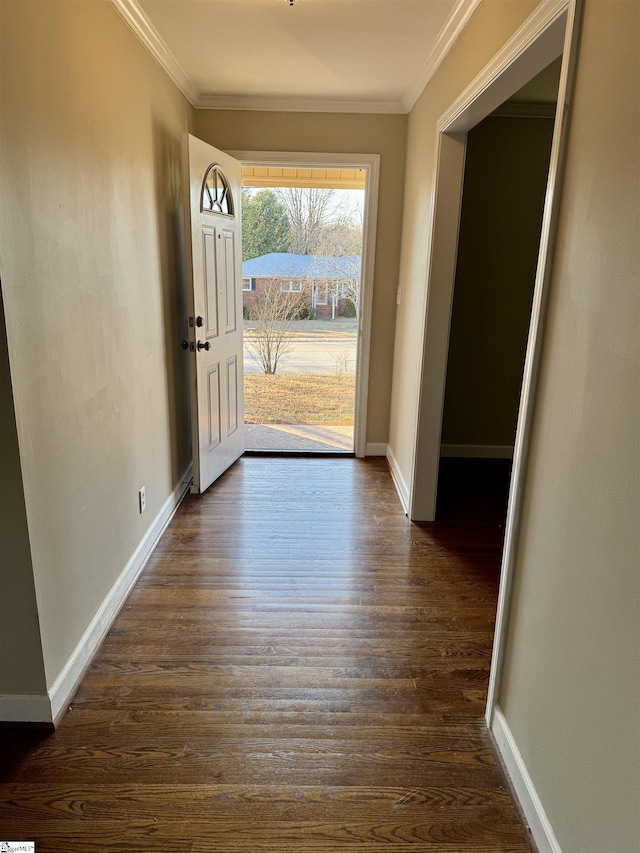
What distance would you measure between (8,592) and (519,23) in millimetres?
2319

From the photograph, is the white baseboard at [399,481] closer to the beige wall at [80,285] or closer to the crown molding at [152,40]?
the beige wall at [80,285]

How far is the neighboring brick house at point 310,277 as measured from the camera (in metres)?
6.34

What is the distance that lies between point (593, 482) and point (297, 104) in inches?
135

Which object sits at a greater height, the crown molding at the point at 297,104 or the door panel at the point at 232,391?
the crown molding at the point at 297,104

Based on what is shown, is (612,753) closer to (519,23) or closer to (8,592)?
(8,592)

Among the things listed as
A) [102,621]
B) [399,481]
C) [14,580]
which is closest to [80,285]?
[14,580]

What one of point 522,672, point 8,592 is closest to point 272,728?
point 522,672

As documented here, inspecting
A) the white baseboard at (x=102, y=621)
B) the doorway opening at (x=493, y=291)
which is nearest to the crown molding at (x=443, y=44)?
the doorway opening at (x=493, y=291)

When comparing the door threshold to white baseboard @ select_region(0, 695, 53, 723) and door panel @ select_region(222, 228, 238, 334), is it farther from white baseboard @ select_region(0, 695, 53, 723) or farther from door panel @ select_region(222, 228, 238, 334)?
white baseboard @ select_region(0, 695, 53, 723)

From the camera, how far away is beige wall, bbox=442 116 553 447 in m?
3.78

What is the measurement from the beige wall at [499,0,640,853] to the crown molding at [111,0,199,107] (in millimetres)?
1897

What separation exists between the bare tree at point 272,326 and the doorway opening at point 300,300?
0.01 metres

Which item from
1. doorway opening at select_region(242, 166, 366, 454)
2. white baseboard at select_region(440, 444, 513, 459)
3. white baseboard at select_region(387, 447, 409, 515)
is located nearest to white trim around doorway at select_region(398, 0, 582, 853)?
white baseboard at select_region(387, 447, 409, 515)

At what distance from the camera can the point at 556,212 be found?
4.45 feet
